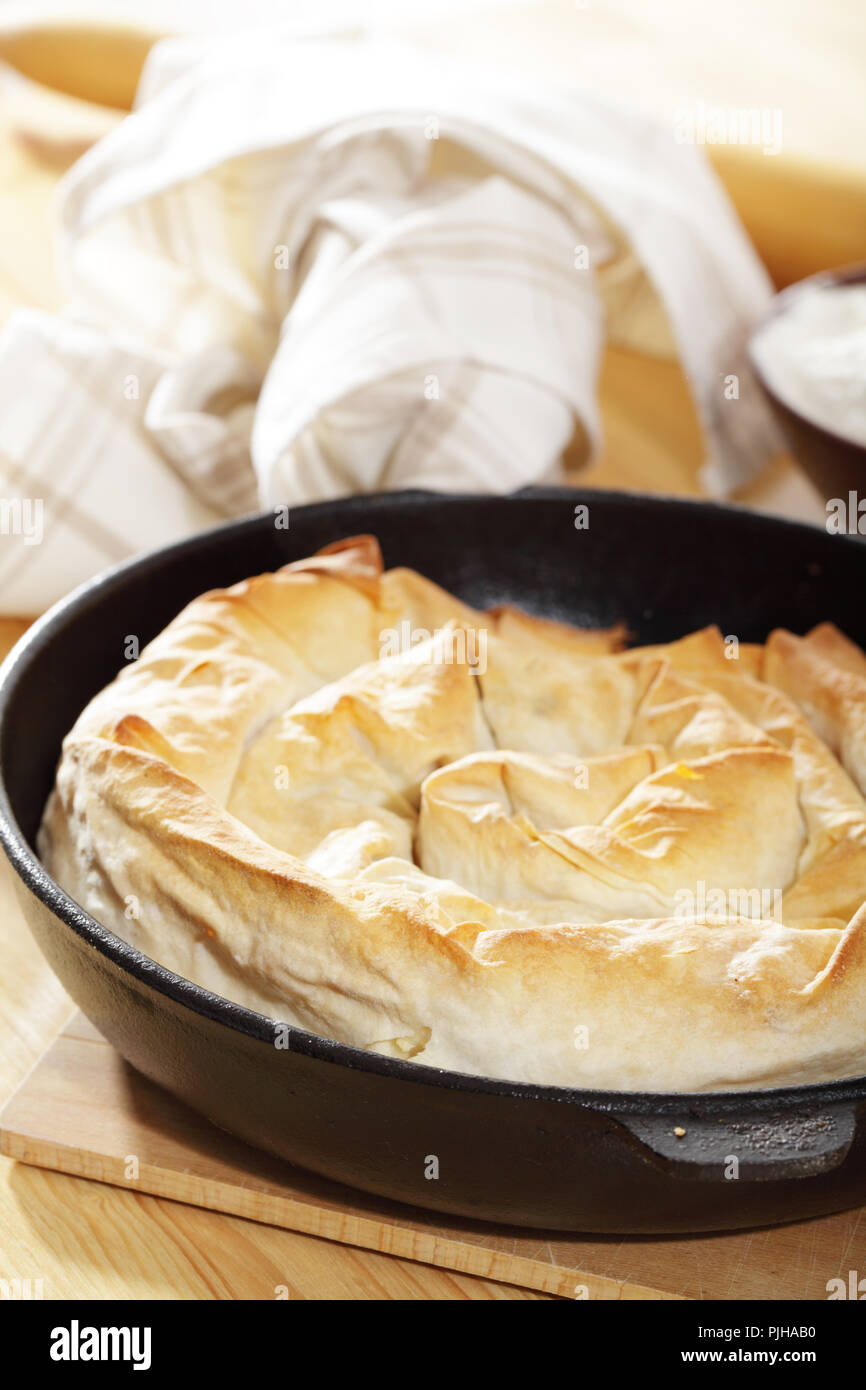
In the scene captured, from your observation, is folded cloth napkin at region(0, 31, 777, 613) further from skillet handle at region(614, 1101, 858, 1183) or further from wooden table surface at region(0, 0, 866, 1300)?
skillet handle at region(614, 1101, 858, 1183)

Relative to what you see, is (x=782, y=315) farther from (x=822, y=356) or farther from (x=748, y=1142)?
(x=748, y=1142)

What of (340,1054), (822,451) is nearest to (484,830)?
(340,1054)

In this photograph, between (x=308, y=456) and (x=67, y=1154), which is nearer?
(x=67, y=1154)

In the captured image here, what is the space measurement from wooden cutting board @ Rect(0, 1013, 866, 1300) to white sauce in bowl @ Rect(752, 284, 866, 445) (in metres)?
0.68

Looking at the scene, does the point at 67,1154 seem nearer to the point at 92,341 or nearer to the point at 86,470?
the point at 86,470

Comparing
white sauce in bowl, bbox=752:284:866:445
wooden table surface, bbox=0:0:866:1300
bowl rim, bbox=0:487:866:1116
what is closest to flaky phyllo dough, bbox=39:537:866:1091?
bowl rim, bbox=0:487:866:1116

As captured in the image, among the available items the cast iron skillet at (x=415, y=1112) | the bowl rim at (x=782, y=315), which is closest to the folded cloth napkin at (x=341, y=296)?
the bowl rim at (x=782, y=315)

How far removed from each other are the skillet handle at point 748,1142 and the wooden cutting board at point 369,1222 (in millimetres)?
140

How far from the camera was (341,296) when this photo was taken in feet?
3.83

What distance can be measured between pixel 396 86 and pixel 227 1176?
105 centimetres

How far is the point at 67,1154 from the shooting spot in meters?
0.73

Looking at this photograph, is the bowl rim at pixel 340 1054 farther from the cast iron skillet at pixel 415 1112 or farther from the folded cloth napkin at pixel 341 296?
the folded cloth napkin at pixel 341 296

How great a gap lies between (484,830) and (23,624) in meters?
0.62

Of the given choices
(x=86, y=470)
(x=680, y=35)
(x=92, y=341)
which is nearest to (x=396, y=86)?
(x=92, y=341)
